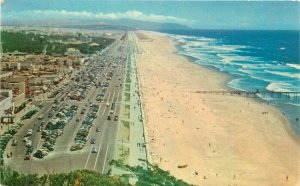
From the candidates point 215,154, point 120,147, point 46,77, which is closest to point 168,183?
point 120,147

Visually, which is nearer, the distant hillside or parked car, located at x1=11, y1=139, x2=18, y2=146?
parked car, located at x1=11, y1=139, x2=18, y2=146

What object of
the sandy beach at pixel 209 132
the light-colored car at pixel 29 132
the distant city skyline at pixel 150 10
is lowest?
the sandy beach at pixel 209 132

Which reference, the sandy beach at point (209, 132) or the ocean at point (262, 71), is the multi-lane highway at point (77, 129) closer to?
the sandy beach at point (209, 132)

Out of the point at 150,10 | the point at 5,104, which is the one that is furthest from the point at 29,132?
the point at 150,10

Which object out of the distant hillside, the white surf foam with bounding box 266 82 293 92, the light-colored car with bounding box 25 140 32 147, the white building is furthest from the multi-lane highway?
the white surf foam with bounding box 266 82 293 92

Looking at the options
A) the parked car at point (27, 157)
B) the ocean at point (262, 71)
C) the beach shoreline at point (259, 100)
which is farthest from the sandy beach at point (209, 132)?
the parked car at point (27, 157)

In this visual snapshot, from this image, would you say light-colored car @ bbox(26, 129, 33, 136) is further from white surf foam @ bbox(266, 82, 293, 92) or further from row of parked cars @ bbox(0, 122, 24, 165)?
white surf foam @ bbox(266, 82, 293, 92)
